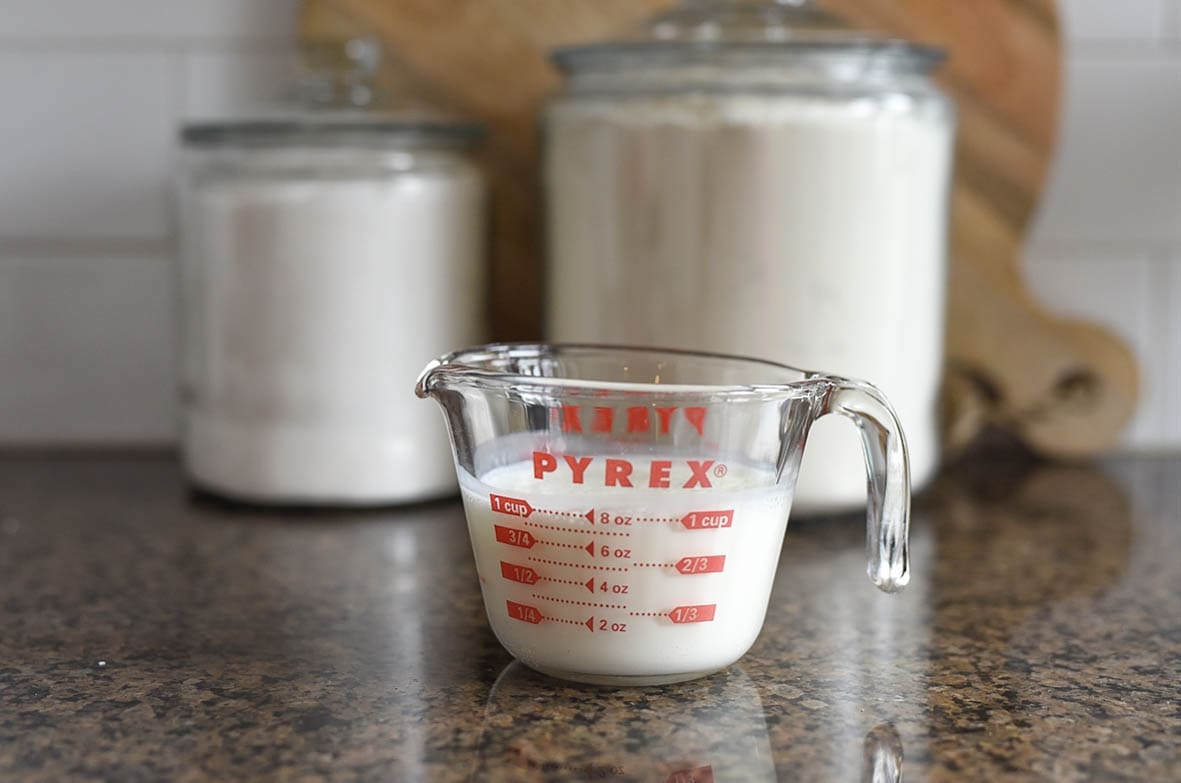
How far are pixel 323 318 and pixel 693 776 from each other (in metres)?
0.50

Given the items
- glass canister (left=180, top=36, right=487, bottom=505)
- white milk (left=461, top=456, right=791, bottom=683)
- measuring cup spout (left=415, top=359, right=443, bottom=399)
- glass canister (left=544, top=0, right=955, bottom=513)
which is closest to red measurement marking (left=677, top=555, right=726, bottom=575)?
white milk (left=461, top=456, right=791, bottom=683)

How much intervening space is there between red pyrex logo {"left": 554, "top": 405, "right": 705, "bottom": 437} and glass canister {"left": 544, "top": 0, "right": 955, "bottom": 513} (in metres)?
0.29

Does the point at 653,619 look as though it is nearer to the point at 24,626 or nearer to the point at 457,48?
the point at 24,626

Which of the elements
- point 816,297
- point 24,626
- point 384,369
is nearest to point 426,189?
point 384,369

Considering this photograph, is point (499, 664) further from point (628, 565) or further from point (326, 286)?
point (326, 286)

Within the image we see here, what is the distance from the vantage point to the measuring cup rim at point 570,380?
0.57m

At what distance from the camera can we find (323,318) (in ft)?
2.98

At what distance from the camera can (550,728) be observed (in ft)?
1.81

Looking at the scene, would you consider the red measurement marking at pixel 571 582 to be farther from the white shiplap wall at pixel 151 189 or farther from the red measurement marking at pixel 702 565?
the white shiplap wall at pixel 151 189

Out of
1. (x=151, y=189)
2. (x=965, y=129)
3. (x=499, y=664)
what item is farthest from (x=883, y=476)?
(x=151, y=189)

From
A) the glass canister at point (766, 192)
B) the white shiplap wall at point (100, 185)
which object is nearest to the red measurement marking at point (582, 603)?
the glass canister at point (766, 192)

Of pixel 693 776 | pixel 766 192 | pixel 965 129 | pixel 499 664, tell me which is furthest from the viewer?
pixel 965 129

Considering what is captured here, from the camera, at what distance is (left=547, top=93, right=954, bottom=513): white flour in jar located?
2.77ft

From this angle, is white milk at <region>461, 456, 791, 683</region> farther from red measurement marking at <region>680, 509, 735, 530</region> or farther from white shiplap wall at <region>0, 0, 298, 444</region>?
white shiplap wall at <region>0, 0, 298, 444</region>
